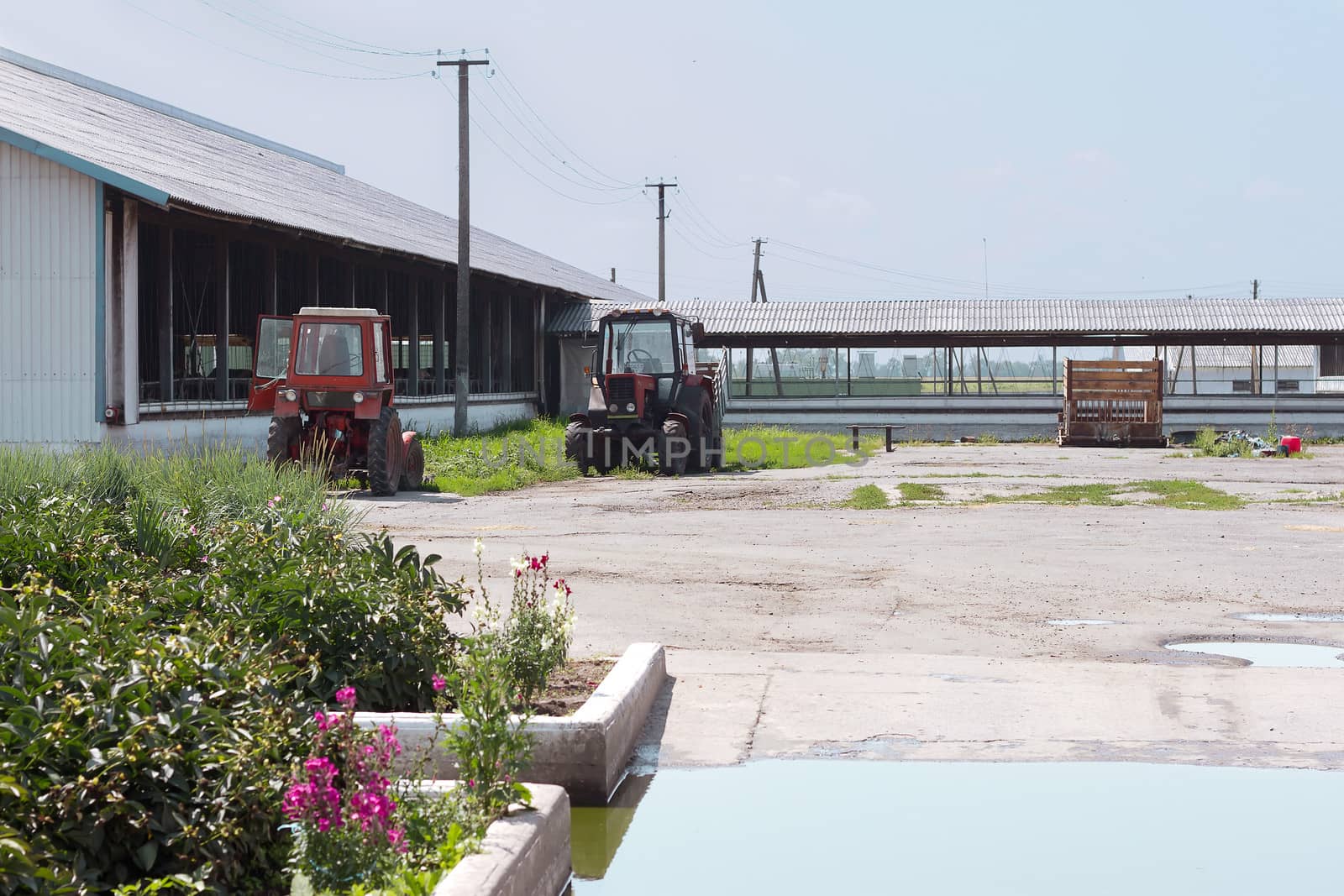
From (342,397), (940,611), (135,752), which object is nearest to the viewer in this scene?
(135,752)

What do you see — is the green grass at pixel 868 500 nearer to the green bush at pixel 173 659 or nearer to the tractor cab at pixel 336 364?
the tractor cab at pixel 336 364

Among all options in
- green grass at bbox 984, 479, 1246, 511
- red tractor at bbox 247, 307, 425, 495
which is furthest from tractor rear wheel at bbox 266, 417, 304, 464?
green grass at bbox 984, 479, 1246, 511

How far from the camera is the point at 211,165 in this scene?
2562 centimetres

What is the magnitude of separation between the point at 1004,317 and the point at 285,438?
28392 mm

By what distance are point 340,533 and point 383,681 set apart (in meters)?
1.42

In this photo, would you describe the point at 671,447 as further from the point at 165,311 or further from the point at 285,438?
the point at 165,311

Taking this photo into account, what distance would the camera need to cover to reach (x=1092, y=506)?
18047mm

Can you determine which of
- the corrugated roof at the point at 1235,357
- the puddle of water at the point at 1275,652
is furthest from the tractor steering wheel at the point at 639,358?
the corrugated roof at the point at 1235,357

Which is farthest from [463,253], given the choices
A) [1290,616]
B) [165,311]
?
[1290,616]

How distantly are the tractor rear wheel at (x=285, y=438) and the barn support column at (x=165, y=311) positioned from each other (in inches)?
119

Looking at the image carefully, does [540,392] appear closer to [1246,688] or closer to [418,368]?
[418,368]

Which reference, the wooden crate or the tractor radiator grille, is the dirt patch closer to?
the tractor radiator grille

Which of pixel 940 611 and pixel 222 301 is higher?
pixel 222 301

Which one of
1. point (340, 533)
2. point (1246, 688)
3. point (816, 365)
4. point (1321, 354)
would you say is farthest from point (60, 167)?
point (1321, 354)
